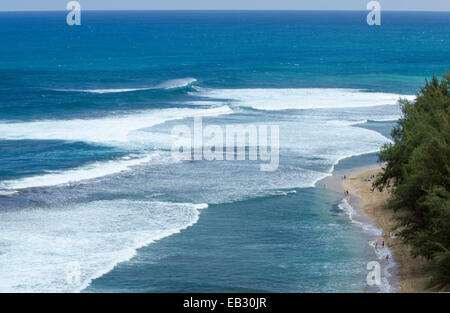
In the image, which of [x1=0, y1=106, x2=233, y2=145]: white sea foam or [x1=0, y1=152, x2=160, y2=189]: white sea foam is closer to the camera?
[x1=0, y1=152, x2=160, y2=189]: white sea foam

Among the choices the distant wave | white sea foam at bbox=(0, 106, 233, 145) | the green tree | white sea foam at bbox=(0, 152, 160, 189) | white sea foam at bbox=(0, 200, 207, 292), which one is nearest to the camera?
the green tree

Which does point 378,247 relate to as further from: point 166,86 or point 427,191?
point 166,86

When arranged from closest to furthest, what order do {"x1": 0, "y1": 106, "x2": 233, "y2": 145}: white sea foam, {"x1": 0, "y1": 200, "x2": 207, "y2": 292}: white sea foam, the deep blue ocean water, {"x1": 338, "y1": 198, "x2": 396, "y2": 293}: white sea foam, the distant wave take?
{"x1": 338, "y1": 198, "x2": 396, "y2": 293}: white sea foam < {"x1": 0, "y1": 200, "x2": 207, "y2": 292}: white sea foam < the deep blue ocean water < {"x1": 0, "y1": 106, "x2": 233, "y2": 145}: white sea foam < the distant wave

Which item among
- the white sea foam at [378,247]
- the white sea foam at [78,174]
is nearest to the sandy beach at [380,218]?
the white sea foam at [378,247]

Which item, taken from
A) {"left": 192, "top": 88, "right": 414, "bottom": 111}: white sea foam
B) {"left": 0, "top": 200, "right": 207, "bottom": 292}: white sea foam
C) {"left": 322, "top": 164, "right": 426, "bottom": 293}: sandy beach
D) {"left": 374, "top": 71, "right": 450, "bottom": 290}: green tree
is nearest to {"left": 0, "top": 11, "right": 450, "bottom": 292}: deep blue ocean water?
{"left": 0, "top": 200, "right": 207, "bottom": 292}: white sea foam

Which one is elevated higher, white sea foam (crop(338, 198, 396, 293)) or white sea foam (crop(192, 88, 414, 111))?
white sea foam (crop(192, 88, 414, 111))

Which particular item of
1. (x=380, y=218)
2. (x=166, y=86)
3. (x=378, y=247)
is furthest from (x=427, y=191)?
(x=166, y=86)

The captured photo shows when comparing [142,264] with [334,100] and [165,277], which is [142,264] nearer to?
[165,277]

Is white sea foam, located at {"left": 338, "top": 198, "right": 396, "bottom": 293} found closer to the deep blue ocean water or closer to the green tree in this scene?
the deep blue ocean water
